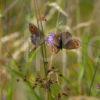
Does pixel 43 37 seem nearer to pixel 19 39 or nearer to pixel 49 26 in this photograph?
pixel 19 39

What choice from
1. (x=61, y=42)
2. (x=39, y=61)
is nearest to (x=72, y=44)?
(x=61, y=42)

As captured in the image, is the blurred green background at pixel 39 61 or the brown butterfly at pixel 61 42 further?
the blurred green background at pixel 39 61

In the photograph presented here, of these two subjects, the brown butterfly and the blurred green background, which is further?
the blurred green background

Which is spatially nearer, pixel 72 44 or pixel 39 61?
pixel 72 44

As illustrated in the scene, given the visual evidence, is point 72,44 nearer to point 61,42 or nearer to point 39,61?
point 61,42

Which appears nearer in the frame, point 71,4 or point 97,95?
point 97,95

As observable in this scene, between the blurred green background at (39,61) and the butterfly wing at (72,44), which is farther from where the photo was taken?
the blurred green background at (39,61)

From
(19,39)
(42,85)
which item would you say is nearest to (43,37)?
(42,85)

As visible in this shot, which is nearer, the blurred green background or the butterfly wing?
the butterfly wing
